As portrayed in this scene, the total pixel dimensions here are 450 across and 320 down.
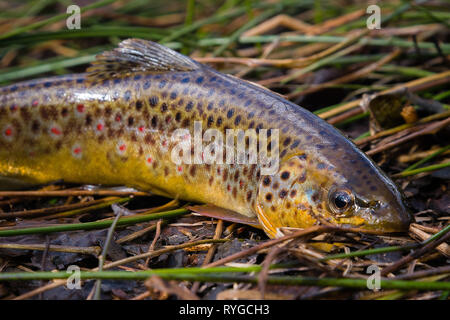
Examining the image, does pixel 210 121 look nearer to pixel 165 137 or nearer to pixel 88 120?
pixel 165 137

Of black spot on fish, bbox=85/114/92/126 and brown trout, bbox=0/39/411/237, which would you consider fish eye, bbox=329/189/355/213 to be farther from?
black spot on fish, bbox=85/114/92/126

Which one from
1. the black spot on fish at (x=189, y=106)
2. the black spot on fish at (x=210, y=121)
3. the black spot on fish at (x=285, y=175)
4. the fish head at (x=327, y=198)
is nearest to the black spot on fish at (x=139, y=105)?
the black spot on fish at (x=189, y=106)

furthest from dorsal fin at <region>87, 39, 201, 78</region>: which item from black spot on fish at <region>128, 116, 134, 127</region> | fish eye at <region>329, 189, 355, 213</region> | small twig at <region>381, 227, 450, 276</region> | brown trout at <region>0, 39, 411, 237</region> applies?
small twig at <region>381, 227, 450, 276</region>

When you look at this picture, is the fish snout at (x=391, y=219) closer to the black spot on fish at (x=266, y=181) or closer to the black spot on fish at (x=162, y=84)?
the black spot on fish at (x=266, y=181)

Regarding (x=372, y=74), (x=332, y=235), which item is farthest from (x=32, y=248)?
(x=372, y=74)

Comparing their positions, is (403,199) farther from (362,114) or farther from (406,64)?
(406,64)

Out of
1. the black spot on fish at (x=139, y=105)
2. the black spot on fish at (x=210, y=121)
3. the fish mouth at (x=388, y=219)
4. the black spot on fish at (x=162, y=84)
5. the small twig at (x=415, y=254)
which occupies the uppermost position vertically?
the black spot on fish at (x=162, y=84)

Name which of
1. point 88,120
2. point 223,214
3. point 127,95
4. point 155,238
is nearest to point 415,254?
point 223,214
